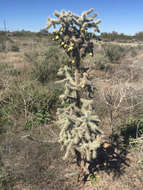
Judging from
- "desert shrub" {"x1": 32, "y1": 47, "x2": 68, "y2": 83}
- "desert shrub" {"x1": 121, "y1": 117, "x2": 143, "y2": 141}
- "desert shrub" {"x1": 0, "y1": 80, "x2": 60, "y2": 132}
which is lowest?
"desert shrub" {"x1": 121, "y1": 117, "x2": 143, "y2": 141}

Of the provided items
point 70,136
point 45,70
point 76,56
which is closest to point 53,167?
point 70,136

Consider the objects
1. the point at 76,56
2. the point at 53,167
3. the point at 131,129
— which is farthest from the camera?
the point at 131,129

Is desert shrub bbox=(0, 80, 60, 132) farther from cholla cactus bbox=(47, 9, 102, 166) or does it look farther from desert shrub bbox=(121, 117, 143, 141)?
cholla cactus bbox=(47, 9, 102, 166)

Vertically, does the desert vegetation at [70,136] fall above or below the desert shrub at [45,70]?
below

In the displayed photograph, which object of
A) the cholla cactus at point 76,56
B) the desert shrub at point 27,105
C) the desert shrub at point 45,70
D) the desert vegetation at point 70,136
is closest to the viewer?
the cholla cactus at point 76,56

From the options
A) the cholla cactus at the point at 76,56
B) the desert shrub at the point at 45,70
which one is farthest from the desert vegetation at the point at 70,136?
the desert shrub at the point at 45,70

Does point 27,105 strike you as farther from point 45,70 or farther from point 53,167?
point 45,70

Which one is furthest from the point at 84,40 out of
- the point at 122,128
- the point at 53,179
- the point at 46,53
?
the point at 46,53

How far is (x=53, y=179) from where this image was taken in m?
2.70

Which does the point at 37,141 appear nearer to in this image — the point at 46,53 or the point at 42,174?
the point at 42,174

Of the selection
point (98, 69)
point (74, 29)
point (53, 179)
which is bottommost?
point (53, 179)

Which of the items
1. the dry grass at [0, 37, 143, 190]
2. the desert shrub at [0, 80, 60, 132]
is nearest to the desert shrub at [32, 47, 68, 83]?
the desert shrub at [0, 80, 60, 132]

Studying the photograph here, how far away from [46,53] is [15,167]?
308 inches

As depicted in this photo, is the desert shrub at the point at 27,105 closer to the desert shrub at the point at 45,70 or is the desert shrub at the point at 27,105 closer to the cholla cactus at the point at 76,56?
the desert shrub at the point at 45,70
